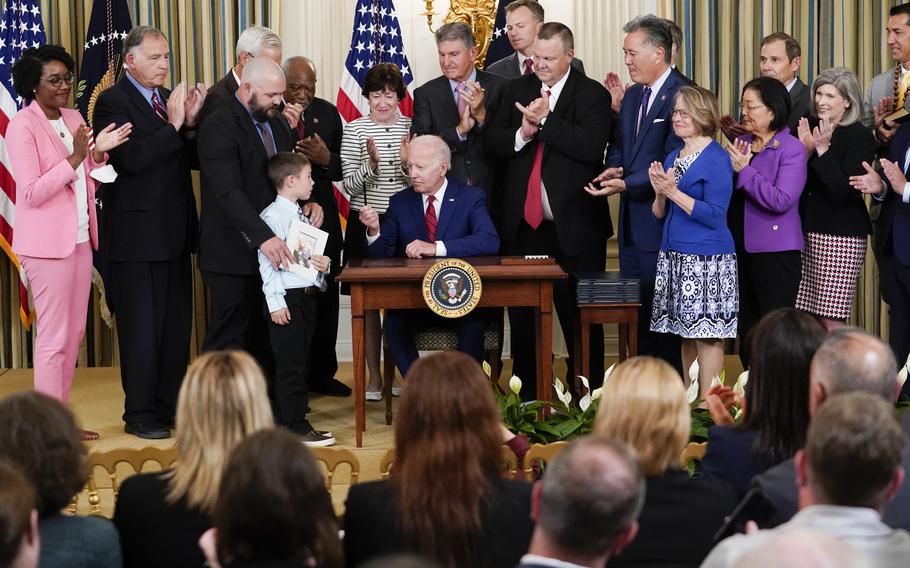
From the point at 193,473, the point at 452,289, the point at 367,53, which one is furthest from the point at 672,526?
the point at 367,53

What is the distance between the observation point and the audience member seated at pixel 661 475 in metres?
2.69

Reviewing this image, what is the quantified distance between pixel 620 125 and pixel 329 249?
1.57 meters

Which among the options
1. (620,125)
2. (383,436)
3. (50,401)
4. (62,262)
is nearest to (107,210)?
(62,262)

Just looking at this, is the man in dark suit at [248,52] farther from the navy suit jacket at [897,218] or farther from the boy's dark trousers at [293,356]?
the navy suit jacket at [897,218]

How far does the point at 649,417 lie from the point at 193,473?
3.32 feet

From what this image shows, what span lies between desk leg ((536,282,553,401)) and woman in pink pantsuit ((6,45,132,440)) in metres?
1.91

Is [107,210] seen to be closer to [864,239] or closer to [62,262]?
[62,262]

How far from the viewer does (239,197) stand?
17.4ft

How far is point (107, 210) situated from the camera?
5.64 meters

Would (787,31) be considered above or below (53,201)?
above

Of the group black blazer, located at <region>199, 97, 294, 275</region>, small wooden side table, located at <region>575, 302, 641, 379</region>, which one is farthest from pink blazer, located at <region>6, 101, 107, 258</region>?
small wooden side table, located at <region>575, 302, 641, 379</region>

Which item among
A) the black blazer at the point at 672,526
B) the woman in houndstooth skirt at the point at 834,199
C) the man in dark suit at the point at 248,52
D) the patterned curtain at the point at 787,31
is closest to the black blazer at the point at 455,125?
the man in dark suit at the point at 248,52

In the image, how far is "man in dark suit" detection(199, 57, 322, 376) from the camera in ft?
17.4

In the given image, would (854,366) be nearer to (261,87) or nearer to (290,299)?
(290,299)
